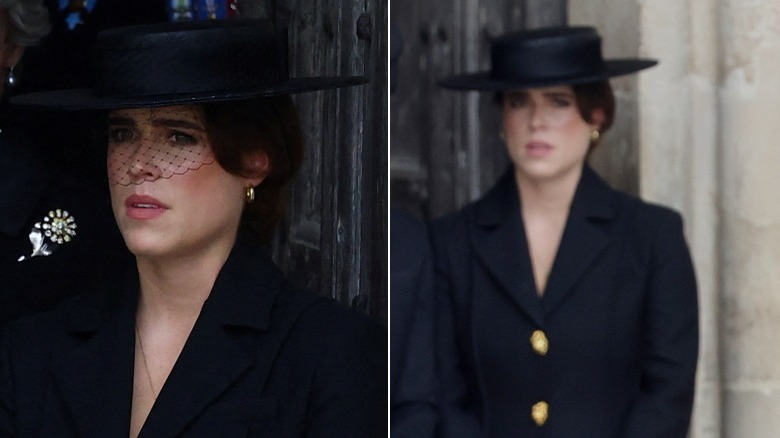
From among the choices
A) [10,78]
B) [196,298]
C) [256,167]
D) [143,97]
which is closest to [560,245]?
[256,167]

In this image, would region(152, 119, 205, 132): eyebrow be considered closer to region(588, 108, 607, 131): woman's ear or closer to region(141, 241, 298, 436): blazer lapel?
region(141, 241, 298, 436): blazer lapel

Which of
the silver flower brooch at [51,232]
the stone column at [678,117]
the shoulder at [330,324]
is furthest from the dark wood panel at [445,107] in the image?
the silver flower brooch at [51,232]

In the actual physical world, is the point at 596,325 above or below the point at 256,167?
below

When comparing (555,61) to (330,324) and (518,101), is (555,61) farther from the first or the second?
(330,324)

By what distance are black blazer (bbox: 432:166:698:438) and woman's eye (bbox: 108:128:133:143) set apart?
26.0 inches

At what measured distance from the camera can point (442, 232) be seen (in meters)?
2.72

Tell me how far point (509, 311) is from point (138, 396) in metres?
0.69

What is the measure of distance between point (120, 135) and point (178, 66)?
7.0 inches

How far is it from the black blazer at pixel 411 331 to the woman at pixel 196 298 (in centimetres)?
3

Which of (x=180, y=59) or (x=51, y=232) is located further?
(x=51, y=232)

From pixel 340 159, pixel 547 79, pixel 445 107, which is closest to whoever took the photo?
pixel 547 79

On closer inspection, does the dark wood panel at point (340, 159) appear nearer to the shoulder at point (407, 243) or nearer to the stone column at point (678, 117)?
the shoulder at point (407, 243)

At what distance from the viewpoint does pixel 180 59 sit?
8.63 ft

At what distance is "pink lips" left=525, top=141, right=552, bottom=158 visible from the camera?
2594mm
